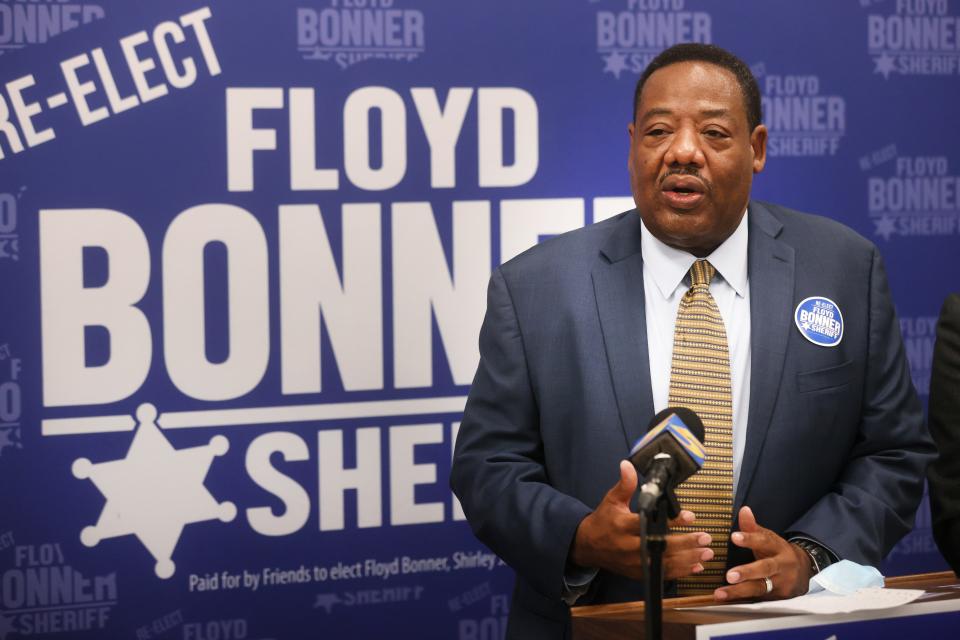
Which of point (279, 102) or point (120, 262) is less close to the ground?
point (279, 102)

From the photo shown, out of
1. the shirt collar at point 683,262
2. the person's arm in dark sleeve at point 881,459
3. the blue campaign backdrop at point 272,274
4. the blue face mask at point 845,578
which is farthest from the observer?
the blue campaign backdrop at point 272,274

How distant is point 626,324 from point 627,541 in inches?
15.7

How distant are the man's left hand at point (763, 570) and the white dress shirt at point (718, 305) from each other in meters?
0.20

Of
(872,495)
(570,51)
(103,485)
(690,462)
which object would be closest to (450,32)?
(570,51)

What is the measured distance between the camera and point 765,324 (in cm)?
192

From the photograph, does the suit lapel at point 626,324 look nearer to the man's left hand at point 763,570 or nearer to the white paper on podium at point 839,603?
the man's left hand at point 763,570

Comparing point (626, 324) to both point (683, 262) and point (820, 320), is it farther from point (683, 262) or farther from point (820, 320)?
point (820, 320)

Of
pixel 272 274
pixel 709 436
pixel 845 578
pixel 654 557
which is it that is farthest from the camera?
pixel 272 274

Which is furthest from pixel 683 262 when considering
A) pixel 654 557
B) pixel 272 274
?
pixel 272 274

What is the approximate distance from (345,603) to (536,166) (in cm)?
126

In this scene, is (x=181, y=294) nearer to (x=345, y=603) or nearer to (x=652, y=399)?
(x=345, y=603)

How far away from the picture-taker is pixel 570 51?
126 inches

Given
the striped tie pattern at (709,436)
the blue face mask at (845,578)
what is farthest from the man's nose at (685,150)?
the blue face mask at (845,578)

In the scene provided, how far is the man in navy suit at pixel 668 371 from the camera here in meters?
1.87
